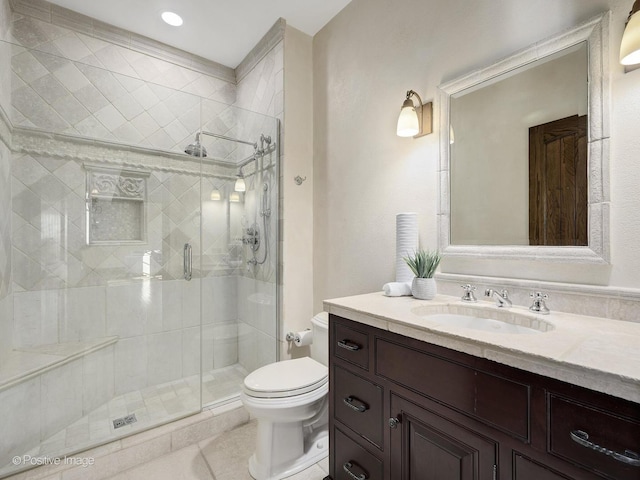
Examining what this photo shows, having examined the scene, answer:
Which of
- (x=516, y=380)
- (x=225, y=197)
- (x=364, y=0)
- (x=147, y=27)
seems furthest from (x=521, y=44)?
(x=147, y=27)

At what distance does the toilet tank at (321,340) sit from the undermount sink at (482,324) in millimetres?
757

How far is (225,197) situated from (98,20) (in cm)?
160

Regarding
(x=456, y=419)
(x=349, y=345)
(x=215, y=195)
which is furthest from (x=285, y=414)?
(x=215, y=195)

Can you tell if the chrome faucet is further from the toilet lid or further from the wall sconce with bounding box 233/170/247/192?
the wall sconce with bounding box 233/170/247/192

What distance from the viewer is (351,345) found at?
1208mm

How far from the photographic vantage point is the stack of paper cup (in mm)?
1514

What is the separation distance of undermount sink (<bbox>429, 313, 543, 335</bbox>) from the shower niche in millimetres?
2150

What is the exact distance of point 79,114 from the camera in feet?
6.77

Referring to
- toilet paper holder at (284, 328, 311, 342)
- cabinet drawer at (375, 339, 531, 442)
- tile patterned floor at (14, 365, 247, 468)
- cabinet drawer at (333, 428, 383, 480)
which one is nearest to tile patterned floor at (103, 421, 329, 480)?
tile patterned floor at (14, 365, 247, 468)

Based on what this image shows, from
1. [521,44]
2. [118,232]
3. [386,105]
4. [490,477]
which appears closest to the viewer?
[490,477]

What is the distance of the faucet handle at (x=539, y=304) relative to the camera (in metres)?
1.09

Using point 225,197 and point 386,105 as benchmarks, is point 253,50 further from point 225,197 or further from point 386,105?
point 386,105

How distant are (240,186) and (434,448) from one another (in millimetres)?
2116

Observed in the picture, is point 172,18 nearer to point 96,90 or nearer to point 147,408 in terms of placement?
point 96,90
